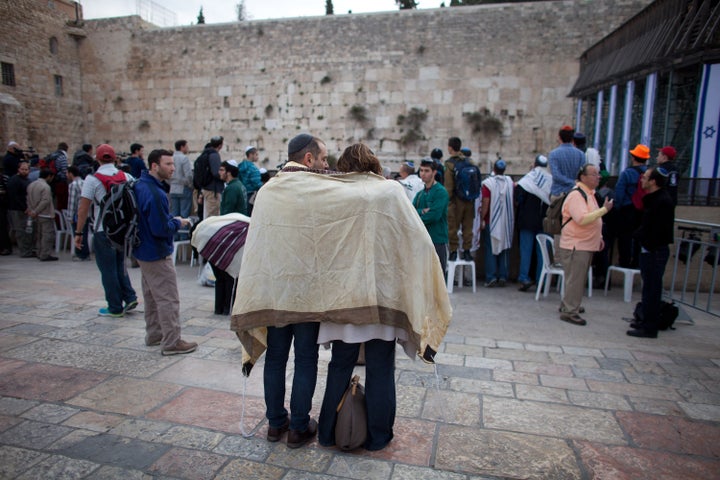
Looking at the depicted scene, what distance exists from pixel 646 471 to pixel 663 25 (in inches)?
402

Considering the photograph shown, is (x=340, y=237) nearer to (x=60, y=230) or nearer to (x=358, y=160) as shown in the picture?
(x=358, y=160)

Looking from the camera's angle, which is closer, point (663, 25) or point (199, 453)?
point (199, 453)

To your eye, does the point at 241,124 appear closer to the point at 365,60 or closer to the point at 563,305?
the point at 365,60

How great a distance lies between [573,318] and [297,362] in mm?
3746

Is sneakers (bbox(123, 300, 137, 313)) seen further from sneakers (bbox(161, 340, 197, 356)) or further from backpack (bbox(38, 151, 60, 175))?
backpack (bbox(38, 151, 60, 175))

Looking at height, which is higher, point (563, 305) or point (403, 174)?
point (403, 174)

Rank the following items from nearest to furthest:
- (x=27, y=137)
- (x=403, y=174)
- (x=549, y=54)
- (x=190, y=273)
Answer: (x=403, y=174)
(x=190, y=273)
(x=549, y=54)
(x=27, y=137)

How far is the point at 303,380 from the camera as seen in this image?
2.59 meters

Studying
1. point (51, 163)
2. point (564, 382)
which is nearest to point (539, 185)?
point (564, 382)

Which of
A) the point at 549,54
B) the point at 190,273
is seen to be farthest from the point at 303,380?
the point at 549,54

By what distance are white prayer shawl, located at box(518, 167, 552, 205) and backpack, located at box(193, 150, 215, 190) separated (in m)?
4.78

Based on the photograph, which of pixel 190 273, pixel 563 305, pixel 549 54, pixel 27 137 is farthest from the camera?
pixel 27 137

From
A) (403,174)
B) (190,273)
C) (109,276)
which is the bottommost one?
(190,273)

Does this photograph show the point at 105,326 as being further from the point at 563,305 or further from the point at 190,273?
the point at 563,305
